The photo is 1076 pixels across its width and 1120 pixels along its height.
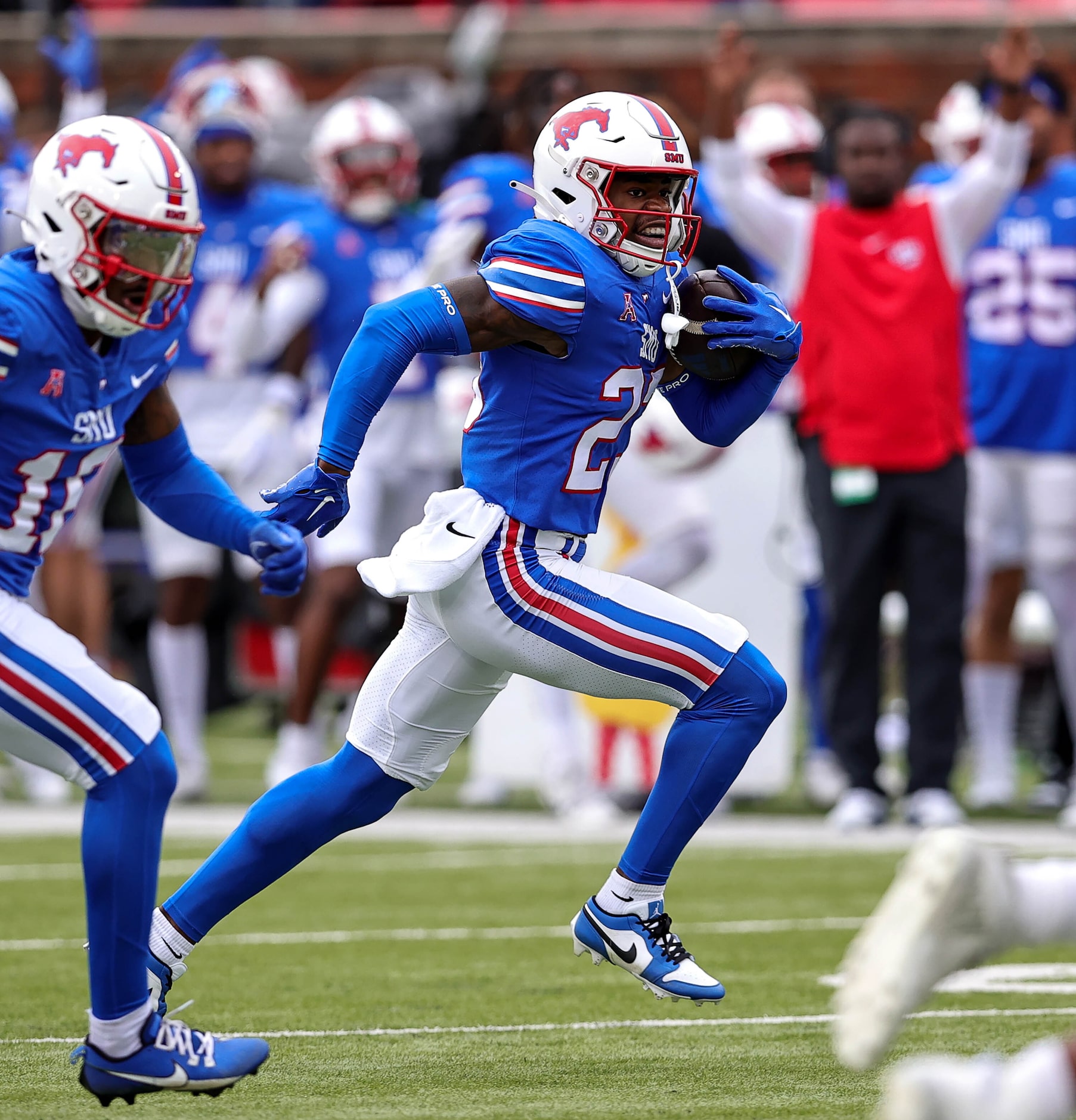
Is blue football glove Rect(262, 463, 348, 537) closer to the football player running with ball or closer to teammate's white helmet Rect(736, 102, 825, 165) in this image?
the football player running with ball

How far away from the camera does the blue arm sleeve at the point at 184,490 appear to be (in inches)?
175

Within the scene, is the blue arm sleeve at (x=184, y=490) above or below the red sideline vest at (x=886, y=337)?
above

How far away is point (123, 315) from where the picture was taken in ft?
13.5

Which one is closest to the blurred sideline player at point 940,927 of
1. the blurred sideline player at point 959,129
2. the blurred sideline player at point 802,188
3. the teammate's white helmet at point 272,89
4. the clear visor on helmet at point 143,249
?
the clear visor on helmet at point 143,249

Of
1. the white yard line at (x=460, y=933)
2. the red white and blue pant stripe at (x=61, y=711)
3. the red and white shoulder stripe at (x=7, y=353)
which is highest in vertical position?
the red and white shoulder stripe at (x=7, y=353)

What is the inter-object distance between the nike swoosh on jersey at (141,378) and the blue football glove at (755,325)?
107 centimetres

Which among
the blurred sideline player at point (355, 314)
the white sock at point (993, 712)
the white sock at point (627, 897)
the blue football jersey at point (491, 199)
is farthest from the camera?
the white sock at point (993, 712)

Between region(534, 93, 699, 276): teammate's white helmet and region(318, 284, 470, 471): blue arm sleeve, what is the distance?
386 millimetres

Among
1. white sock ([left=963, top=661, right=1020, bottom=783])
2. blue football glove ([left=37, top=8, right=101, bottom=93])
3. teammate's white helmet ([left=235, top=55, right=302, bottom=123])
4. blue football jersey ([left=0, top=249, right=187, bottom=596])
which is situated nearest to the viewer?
blue football jersey ([left=0, top=249, right=187, bottom=596])

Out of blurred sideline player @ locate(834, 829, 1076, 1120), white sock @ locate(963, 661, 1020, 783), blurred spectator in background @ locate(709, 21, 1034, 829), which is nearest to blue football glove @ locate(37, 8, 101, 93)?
blurred spectator in background @ locate(709, 21, 1034, 829)

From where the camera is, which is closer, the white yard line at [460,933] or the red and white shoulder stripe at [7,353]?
the red and white shoulder stripe at [7,353]

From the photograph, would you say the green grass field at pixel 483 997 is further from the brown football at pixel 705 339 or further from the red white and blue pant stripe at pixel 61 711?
the brown football at pixel 705 339

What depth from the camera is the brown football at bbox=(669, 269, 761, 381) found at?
14.9ft

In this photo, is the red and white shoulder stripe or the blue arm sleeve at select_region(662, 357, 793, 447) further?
the blue arm sleeve at select_region(662, 357, 793, 447)
